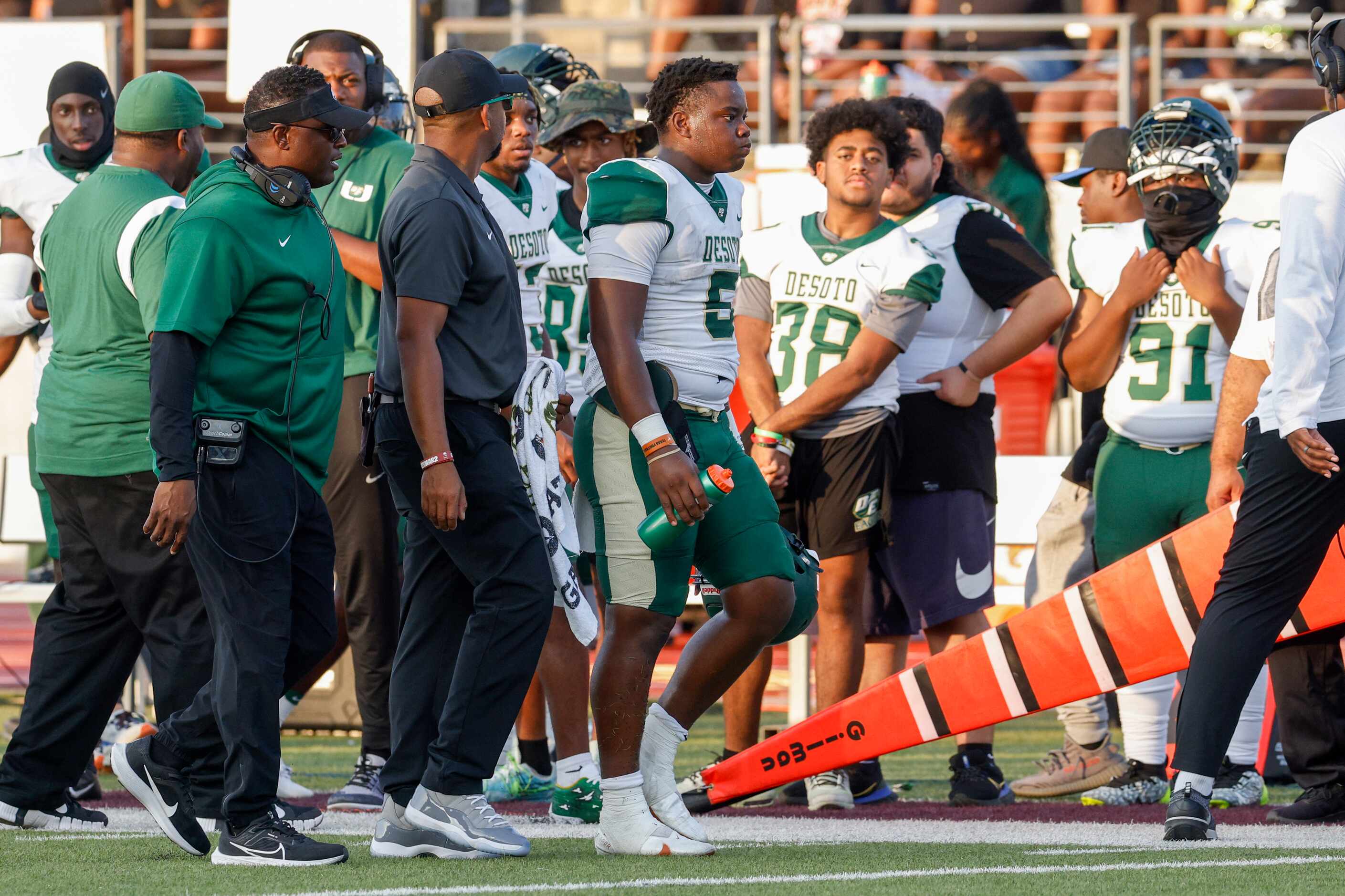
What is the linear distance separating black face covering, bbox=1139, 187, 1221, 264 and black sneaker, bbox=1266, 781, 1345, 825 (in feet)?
5.47

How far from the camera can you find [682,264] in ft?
15.4

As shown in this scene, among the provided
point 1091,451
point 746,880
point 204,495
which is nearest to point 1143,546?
point 1091,451

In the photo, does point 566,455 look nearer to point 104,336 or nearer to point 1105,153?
point 104,336

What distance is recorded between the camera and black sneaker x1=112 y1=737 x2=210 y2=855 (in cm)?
451

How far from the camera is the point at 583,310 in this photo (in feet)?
21.4

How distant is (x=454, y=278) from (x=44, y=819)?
198cm

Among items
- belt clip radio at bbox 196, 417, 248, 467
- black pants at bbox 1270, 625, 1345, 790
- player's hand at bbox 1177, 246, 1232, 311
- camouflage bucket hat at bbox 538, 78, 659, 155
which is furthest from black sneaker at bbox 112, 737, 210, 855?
player's hand at bbox 1177, 246, 1232, 311

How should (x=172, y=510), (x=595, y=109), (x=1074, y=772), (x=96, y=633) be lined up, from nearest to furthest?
(x=172, y=510) < (x=96, y=633) < (x=1074, y=772) < (x=595, y=109)

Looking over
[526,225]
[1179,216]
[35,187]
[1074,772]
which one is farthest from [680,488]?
[35,187]

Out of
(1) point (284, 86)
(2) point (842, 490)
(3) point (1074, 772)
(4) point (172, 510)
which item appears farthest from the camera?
(3) point (1074, 772)

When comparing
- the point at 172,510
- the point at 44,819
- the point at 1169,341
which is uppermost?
the point at 1169,341

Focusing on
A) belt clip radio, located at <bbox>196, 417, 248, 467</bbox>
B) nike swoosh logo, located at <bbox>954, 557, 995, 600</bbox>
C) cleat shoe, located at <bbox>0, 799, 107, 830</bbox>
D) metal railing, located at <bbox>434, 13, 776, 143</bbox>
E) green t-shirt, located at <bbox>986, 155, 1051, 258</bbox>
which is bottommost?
cleat shoe, located at <bbox>0, 799, 107, 830</bbox>

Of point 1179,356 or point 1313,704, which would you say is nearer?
point 1313,704

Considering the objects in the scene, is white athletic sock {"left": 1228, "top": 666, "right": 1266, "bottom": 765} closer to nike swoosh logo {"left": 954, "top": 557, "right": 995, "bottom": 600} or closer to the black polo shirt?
nike swoosh logo {"left": 954, "top": 557, "right": 995, "bottom": 600}
